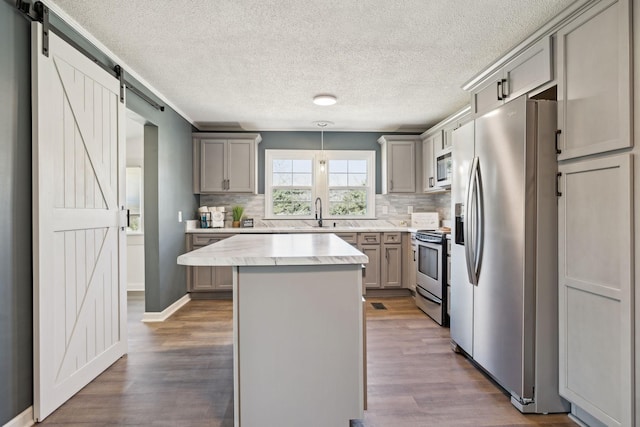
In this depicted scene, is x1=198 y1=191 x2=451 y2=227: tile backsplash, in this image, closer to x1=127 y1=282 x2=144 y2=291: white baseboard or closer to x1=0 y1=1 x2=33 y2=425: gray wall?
x1=127 y1=282 x2=144 y2=291: white baseboard

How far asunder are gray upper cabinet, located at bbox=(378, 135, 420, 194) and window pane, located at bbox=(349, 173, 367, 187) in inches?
17.6

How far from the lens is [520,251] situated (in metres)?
2.03

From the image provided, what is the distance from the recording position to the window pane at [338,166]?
5.43 meters

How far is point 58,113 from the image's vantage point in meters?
2.12

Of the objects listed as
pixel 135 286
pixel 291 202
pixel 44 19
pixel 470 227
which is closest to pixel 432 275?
pixel 470 227

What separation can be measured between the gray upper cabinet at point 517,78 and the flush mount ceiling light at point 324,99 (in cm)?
139

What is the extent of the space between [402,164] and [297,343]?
390 cm

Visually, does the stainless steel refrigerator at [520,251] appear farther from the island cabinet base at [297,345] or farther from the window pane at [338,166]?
the window pane at [338,166]

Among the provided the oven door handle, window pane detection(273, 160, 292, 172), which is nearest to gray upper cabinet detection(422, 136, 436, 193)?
the oven door handle

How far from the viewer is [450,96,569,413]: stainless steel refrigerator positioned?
6.59ft

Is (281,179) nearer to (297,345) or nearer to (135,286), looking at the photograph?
(135,286)

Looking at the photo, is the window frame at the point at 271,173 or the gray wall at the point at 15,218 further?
the window frame at the point at 271,173

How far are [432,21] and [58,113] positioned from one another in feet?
7.96

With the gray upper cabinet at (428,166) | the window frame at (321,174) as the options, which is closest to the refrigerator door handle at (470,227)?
the gray upper cabinet at (428,166)
